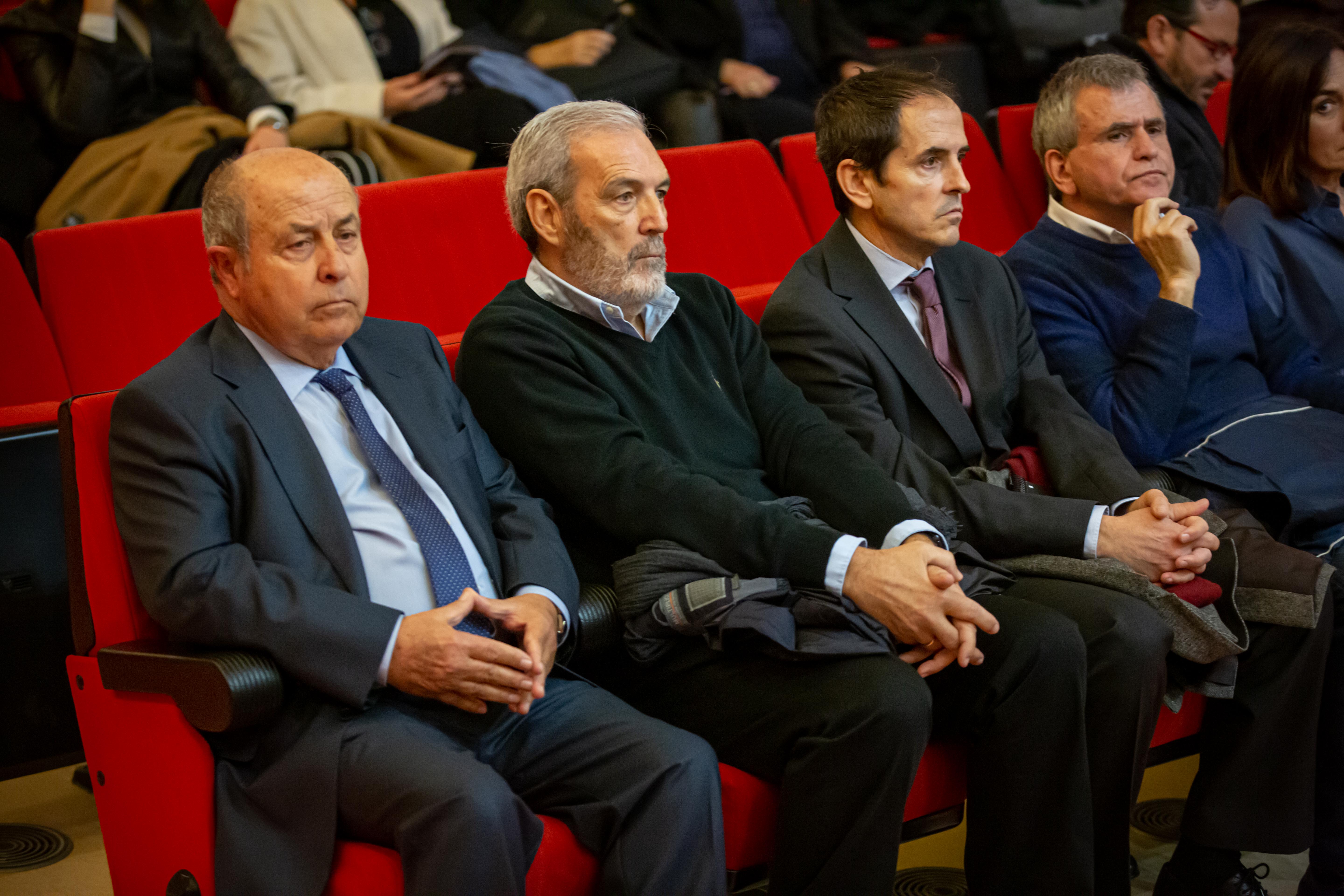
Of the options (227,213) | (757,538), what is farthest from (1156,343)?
(227,213)

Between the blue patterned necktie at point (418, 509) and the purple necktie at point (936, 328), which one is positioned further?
the purple necktie at point (936, 328)

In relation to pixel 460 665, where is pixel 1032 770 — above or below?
below

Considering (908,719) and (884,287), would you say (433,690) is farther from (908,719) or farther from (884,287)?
(884,287)

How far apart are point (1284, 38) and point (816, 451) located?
164 centimetres

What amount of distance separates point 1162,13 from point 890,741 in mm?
3490

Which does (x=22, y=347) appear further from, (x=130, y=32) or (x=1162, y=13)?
(x=1162, y=13)

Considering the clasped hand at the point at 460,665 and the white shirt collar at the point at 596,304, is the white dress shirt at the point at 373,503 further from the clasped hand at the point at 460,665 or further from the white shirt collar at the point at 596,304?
the white shirt collar at the point at 596,304

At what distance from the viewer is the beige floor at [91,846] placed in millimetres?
2201

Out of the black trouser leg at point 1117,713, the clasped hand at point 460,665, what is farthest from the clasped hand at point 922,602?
the clasped hand at point 460,665

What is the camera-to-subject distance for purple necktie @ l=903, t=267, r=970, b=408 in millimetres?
2334

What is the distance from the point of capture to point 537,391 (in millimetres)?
1946

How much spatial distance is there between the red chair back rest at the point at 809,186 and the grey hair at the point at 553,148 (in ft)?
4.26

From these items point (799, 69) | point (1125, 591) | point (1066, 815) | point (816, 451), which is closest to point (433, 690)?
point (816, 451)

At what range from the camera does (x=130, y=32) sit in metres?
3.49
